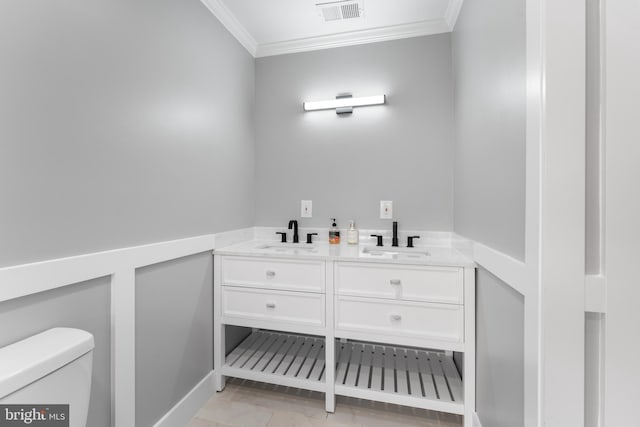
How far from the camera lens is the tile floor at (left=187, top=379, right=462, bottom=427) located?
1402mm

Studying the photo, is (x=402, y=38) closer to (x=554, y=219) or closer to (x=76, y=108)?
(x=554, y=219)

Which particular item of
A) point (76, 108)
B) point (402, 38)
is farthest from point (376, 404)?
point (402, 38)

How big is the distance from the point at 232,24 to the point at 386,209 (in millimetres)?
1573

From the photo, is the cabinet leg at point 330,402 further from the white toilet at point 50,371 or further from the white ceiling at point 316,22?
the white ceiling at point 316,22

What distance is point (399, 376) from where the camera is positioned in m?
1.56

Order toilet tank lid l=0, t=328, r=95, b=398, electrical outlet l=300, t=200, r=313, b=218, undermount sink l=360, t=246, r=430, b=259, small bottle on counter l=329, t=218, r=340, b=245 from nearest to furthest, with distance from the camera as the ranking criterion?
toilet tank lid l=0, t=328, r=95, b=398, undermount sink l=360, t=246, r=430, b=259, small bottle on counter l=329, t=218, r=340, b=245, electrical outlet l=300, t=200, r=313, b=218

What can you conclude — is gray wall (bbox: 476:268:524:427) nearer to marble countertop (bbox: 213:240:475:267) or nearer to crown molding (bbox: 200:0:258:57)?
marble countertop (bbox: 213:240:475:267)

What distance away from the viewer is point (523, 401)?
2.62 ft

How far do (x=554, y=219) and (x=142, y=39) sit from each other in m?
1.61

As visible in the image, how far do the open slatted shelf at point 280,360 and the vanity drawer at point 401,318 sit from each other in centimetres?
40

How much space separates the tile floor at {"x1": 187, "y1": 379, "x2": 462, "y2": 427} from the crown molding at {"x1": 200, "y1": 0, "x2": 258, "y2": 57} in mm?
2261

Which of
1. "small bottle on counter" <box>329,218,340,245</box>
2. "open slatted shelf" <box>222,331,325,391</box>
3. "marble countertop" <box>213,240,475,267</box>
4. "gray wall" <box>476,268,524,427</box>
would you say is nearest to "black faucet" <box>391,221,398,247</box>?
"marble countertop" <box>213,240,475,267</box>

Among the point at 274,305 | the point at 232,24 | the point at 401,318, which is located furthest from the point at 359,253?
the point at 232,24

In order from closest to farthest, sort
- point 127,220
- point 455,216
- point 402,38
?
point 127,220 → point 455,216 → point 402,38
